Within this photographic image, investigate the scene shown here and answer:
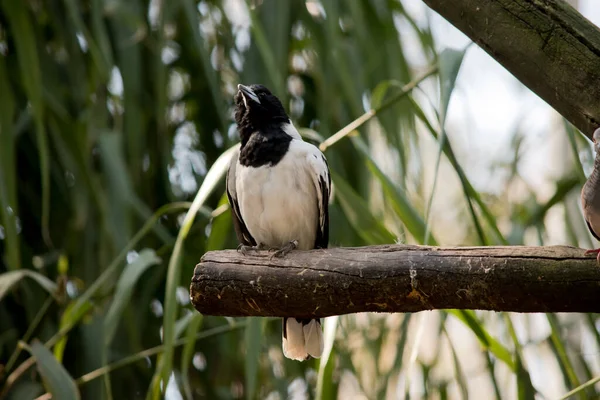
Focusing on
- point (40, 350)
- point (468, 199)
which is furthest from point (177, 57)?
point (468, 199)

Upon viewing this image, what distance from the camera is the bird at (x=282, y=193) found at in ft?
7.33

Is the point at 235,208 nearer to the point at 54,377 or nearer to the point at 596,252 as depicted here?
the point at 54,377

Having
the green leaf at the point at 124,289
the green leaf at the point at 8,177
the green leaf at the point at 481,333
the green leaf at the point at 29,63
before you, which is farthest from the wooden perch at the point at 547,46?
the green leaf at the point at 8,177

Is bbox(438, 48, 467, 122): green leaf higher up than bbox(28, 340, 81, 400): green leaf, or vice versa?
bbox(438, 48, 467, 122): green leaf

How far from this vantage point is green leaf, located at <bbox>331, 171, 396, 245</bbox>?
2.04m

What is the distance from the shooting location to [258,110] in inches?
96.7

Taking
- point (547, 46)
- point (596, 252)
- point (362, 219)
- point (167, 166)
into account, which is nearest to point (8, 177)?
point (167, 166)

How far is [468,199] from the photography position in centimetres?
177

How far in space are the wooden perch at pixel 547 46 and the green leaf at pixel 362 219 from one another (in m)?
0.50

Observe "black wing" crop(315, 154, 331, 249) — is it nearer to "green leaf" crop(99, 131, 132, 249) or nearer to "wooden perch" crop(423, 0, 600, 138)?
"green leaf" crop(99, 131, 132, 249)

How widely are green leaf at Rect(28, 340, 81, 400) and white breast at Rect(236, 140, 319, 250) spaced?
0.64 metres

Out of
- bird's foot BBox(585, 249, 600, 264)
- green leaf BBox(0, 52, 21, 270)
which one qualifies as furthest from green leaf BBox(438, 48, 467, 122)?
green leaf BBox(0, 52, 21, 270)

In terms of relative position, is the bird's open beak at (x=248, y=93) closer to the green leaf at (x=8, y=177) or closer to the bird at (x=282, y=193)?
the bird at (x=282, y=193)

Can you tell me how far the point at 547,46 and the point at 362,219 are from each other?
61 centimetres
